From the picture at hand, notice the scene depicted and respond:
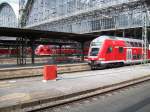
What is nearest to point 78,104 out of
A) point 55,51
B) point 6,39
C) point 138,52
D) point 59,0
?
point 138,52

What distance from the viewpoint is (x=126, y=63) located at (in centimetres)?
3478

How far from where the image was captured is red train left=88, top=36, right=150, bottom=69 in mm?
29922

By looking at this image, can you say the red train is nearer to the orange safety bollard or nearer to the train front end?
the train front end

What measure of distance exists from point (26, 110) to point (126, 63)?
1063 inches

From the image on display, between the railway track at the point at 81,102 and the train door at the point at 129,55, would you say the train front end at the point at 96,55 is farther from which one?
the railway track at the point at 81,102

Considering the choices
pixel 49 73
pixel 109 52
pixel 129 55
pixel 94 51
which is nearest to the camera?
pixel 49 73

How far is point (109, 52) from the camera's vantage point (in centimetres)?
3064

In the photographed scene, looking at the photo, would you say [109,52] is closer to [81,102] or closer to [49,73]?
[49,73]

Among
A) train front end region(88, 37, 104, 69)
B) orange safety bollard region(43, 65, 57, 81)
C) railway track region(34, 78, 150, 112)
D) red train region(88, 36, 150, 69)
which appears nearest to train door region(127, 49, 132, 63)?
red train region(88, 36, 150, 69)

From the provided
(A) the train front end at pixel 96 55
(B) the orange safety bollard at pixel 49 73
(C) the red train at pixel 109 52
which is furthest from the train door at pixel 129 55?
(B) the orange safety bollard at pixel 49 73

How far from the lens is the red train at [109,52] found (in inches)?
1178

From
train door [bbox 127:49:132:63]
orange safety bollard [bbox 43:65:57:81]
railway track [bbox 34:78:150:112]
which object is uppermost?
train door [bbox 127:49:132:63]

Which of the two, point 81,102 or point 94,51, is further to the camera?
point 94,51

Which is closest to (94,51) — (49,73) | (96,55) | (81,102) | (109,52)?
(96,55)
